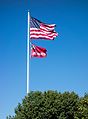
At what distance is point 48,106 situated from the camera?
48625 mm

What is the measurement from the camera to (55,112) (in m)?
48.6

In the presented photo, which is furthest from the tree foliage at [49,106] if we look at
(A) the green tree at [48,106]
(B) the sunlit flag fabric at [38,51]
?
(B) the sunlit flag fabric at [38,51]

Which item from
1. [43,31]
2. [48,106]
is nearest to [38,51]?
[43,31]

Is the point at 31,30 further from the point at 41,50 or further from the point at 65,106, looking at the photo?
the point at 65,106

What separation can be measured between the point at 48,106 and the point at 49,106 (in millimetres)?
182

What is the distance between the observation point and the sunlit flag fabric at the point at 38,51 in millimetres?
39219

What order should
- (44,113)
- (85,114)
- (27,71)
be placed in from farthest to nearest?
(44,113) → (85,114) → (27,71)

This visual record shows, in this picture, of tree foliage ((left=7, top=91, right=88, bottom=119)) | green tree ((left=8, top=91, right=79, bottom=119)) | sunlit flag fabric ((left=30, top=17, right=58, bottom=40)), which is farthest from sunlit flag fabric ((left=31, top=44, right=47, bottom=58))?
green tree ((left=8, top=91, right=79, bottom=119))

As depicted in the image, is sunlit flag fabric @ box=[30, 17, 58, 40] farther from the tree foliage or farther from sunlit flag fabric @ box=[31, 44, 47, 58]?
the tree foliage

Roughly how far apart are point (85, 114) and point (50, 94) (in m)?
9.01

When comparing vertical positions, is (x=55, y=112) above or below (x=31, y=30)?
below

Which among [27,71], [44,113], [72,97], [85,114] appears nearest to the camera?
[27,71]

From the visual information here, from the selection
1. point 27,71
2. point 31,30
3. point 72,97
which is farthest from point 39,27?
point 72,97

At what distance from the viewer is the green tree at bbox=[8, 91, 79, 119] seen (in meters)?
48.3
